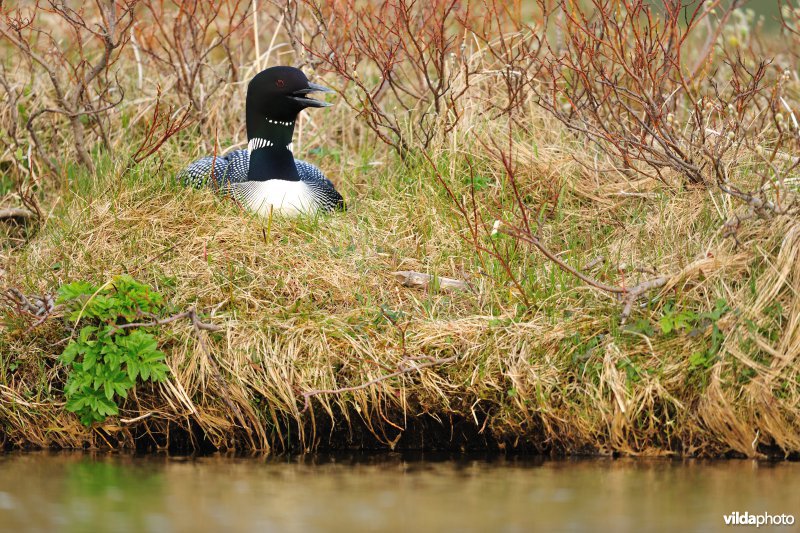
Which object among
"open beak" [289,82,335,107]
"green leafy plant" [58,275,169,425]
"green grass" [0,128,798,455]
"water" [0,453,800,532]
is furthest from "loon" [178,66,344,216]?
"water" [0,453,800,532]

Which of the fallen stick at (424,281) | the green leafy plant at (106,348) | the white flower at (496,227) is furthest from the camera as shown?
the fallen stick at (424,281)

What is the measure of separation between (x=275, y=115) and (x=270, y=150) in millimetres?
173

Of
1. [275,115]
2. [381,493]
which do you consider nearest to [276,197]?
[275,115]

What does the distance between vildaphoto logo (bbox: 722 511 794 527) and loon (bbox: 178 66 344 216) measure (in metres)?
2.62

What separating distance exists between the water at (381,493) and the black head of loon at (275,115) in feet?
5.66

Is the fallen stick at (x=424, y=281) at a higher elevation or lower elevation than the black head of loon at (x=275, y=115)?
lower

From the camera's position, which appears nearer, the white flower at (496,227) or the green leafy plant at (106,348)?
the green leafy plant at (106,348)

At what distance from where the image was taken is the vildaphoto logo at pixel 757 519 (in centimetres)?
314

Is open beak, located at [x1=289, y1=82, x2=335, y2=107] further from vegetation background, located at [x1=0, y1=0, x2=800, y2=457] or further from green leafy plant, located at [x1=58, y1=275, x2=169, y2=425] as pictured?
green leafy plant, located at [x1=58, y1=275, x2=169, y2=425]

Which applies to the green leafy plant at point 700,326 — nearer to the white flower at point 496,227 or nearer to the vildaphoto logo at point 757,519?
the white flower at point 496,227

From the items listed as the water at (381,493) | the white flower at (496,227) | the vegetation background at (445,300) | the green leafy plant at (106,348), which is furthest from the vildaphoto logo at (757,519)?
the green leafy plant at (106,348)

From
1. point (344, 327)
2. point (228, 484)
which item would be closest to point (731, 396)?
point (344, 327)

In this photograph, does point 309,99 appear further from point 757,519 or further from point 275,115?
point 757,519

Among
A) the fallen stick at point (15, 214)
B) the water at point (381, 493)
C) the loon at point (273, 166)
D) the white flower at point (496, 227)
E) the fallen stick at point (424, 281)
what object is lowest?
the water at point (381, 493)
